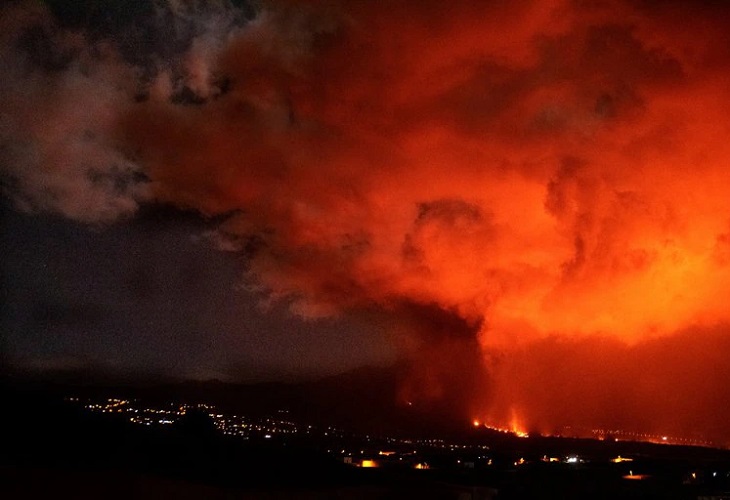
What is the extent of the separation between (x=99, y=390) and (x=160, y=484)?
265 ft

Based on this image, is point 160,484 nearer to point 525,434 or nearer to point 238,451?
point 238,451

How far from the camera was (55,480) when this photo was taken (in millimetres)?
15641

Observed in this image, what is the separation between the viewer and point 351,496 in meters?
20.1

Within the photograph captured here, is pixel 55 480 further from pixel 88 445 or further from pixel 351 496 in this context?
pixel 351 496

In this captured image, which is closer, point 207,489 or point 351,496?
point 207,489

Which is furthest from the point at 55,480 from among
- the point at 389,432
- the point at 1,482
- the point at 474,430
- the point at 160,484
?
the point at 474,430

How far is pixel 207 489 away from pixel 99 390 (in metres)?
80.5

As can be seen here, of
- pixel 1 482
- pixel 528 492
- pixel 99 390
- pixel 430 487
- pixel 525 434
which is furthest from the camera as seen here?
pixel 525 434

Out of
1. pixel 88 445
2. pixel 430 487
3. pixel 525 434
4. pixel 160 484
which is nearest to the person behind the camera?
pixel 160 484

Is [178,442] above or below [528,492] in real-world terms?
above

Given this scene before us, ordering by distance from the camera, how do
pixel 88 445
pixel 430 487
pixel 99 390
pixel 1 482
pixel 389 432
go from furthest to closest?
pixel 389 432 < pixel 99 390 < pixel 430 487 < pixel 88 445 < pixel 1 482

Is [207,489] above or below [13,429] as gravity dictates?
below

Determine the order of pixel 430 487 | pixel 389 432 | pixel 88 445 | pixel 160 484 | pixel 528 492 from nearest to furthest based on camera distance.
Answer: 1. pixel 160 484
2. pixel 88 445
3. pixel 430 487
4. pixel 528 492
5. pixel 389 432

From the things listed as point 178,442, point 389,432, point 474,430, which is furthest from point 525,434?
point 178,442
